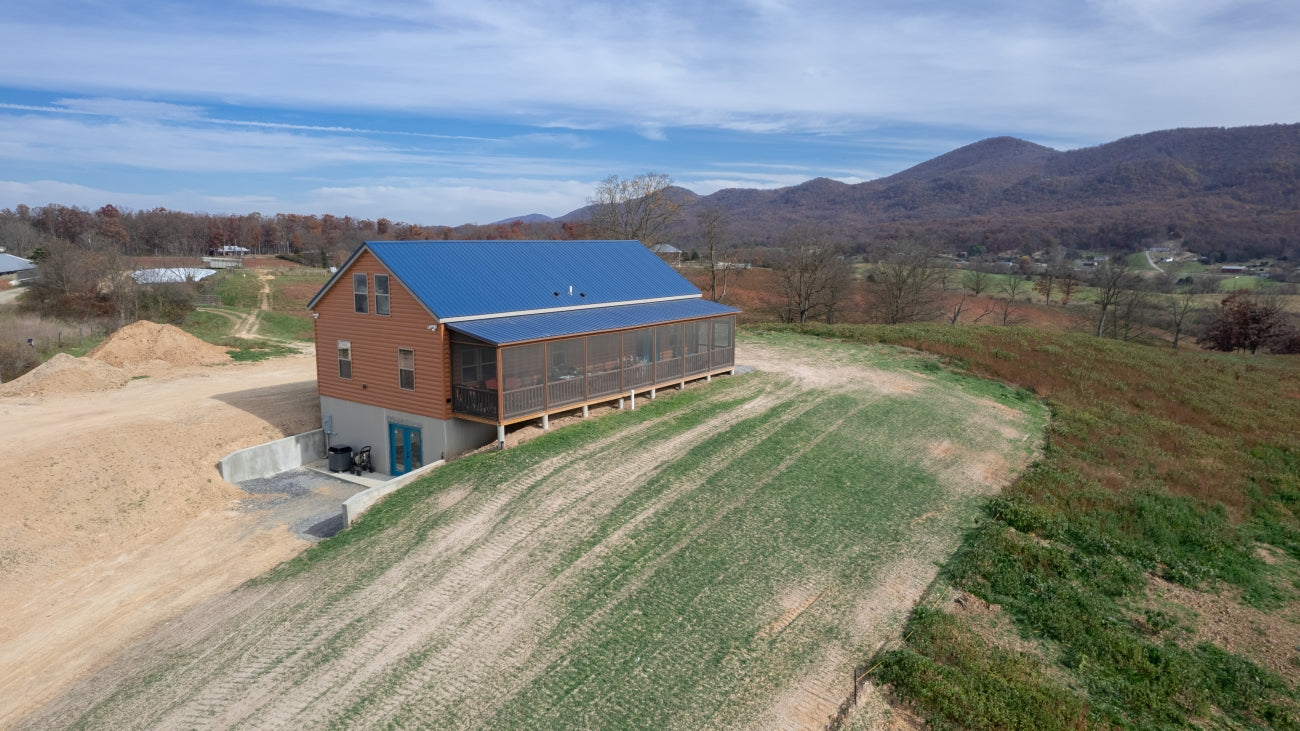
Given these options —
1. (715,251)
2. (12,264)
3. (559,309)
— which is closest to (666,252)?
(715,251)

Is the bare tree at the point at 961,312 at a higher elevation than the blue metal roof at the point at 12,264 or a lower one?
lower

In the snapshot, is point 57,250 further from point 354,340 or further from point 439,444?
point 439,444

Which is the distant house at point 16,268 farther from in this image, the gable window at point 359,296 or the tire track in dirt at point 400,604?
the tire track in dirt at point 400,604

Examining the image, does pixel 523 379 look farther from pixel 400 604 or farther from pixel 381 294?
pixel 400 604

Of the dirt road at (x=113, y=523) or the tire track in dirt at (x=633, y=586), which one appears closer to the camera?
the tire track in dirt at (x=633, y=586)

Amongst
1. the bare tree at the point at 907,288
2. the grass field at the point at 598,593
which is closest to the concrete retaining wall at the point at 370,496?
the grass field at the point at 598,593

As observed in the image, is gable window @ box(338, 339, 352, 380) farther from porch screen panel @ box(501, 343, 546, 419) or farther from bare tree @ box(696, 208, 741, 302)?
bare tree @ box(696, 208, 741, 302)

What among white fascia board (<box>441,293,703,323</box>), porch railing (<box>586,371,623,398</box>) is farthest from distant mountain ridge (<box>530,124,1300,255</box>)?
porch railing (<box>586,371,623,398</box>)

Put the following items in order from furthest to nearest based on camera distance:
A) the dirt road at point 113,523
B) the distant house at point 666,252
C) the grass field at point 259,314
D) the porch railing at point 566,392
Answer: the distant house at point 666,252 → the grass field at point 259,314 → the porch railing at point 566,392 → the dirt road at point 113,523
